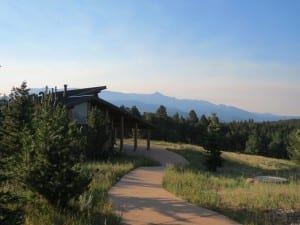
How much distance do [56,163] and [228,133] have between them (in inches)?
3344

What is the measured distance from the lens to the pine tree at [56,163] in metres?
10.8

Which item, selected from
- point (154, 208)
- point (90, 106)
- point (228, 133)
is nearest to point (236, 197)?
point (154, 208)

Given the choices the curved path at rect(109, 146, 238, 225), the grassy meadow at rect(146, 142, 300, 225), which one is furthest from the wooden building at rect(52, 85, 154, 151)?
the curved path at rect(109, 146, 238, 225)

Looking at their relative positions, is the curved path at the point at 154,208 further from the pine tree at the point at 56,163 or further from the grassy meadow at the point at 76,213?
the pine tree at the point at 56,163

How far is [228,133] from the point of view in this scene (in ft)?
308

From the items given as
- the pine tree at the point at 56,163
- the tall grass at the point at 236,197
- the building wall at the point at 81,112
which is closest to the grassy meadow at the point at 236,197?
the tall grass at the point at 236,197

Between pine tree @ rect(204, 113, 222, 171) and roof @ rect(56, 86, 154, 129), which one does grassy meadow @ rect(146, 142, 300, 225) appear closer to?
pine tree @ rect(204, 113, 222, 171)

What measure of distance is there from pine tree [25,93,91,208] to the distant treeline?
5366 centimetres

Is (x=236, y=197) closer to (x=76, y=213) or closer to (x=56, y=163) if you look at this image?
(x=76, y=213)

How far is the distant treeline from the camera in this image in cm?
7461

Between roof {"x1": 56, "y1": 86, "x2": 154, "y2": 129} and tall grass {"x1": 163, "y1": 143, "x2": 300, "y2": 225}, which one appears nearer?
tall grass {"x1": 163, "y1": 143, "x2": 300, "y2": 225}

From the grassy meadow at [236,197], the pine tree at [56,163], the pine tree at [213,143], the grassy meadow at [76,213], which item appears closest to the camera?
the grassy meadow at [76,213]

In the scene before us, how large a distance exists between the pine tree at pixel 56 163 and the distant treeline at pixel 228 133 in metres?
53.7

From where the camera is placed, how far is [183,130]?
81.5 m
